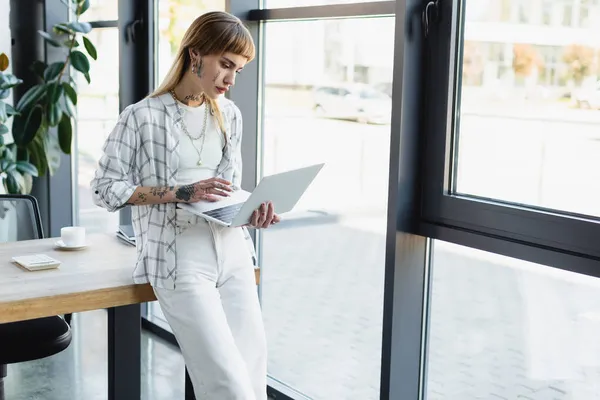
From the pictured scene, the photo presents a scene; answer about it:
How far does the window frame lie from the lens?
247 centimetres

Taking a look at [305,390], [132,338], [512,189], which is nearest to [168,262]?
[132,338]

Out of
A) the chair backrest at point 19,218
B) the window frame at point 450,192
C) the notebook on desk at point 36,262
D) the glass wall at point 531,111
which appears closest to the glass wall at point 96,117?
the chair backrest at point 19,218

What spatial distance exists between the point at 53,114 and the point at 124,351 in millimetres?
2412

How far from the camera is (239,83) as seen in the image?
142 inches

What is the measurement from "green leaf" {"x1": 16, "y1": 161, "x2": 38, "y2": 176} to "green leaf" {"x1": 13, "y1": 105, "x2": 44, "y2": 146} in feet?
0.40

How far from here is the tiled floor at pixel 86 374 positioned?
3850mm

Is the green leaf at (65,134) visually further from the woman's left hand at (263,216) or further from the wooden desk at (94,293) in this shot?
the woman's left hand at (263,216)

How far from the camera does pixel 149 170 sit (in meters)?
2.59

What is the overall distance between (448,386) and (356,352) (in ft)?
1.68

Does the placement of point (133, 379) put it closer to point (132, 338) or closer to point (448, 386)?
point (132, 338)

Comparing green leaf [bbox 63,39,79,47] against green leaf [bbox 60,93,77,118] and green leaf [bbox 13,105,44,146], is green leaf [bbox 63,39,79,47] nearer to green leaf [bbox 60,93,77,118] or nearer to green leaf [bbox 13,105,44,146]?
green leaf [bbox 60,93,77,118]

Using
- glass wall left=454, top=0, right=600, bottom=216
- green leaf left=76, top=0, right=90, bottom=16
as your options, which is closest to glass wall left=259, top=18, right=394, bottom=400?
glass wall left=454, top=0, right=600, bottom=216

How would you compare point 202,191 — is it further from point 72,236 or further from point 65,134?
point 65,134

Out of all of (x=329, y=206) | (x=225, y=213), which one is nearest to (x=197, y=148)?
(x=225, y=213)
